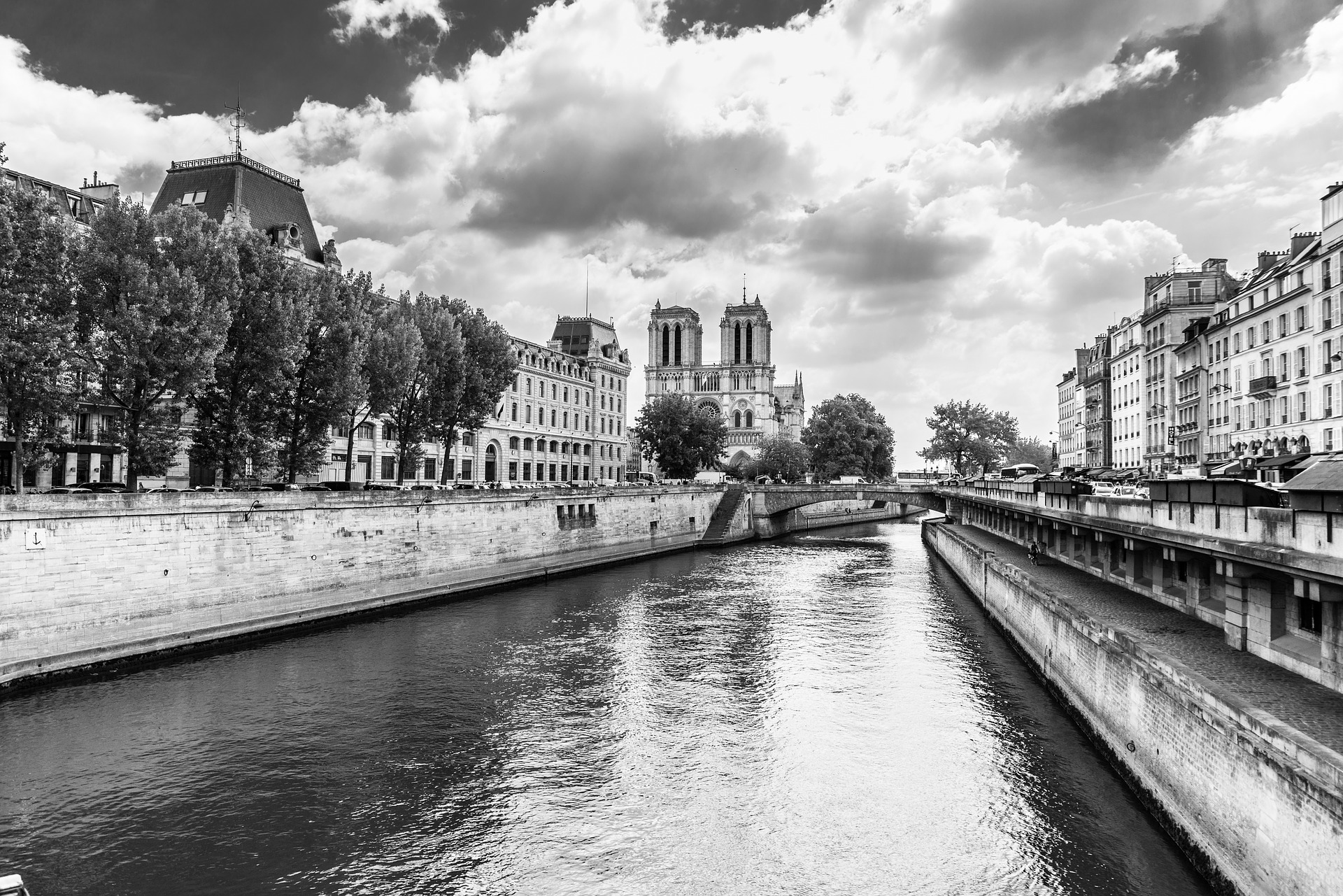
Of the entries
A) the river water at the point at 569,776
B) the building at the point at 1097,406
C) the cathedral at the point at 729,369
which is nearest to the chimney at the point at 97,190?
the river water at the point at 569,776

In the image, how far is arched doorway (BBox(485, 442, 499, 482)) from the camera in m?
75.1

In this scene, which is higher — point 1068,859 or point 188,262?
point 188,262

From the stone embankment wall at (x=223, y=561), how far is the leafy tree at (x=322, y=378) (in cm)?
560

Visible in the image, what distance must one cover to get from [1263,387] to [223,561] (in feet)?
166

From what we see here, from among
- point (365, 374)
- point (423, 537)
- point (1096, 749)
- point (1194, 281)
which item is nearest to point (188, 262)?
point (365, 374)

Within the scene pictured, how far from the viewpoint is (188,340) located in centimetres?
3177

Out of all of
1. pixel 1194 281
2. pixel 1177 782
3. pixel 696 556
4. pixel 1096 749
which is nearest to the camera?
pixel 1177 782

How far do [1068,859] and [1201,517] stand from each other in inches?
313

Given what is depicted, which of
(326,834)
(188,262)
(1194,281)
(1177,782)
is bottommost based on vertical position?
(326,834)

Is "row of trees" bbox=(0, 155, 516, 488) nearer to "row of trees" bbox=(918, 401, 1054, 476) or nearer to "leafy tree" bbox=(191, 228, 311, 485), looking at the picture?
"leafy tree" bbox=(191, 228, 311, 485)

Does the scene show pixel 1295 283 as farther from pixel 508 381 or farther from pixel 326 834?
pixel 326 834

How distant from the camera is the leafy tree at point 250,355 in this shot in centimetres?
3688

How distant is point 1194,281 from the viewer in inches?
2355

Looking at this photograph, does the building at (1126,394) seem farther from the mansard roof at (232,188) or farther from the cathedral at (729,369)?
the cathedral at (729,369)
